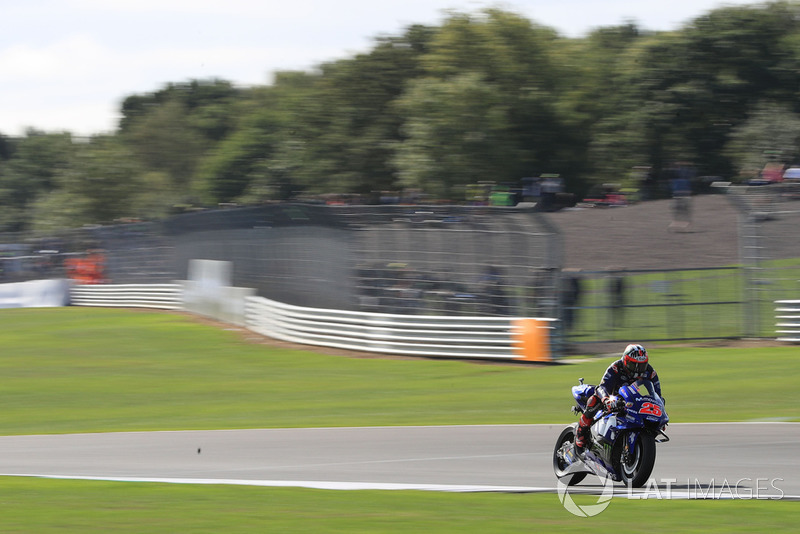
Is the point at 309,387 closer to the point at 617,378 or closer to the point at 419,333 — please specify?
the point at 419,333

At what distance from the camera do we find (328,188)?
57562mm

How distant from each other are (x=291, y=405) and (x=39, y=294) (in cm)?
2475

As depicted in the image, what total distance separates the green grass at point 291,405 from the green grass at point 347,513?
14mm

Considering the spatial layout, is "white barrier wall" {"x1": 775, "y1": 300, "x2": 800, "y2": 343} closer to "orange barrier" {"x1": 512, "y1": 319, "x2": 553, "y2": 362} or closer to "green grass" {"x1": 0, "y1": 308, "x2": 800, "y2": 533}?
"green grass" {"x1": 0, "y1": 308, "x2": 800, "y2": 533}

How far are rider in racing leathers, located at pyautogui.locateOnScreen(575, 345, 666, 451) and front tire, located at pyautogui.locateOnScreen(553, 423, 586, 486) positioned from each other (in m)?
0.25

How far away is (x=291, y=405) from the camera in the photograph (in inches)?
592

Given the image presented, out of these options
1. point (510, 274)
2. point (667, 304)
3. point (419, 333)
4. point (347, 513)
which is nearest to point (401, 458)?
point (347, 513)

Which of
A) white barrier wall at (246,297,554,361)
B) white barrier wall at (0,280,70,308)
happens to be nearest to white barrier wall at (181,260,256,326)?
white barrier wall at (246,297,554,361)

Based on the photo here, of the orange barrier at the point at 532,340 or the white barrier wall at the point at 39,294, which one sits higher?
the white barrier wall at the point at 39,294

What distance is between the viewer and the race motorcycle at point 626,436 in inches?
289

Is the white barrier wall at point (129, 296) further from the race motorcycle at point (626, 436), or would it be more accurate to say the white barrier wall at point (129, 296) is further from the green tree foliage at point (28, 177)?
the green tree foliage at point (28, 177)

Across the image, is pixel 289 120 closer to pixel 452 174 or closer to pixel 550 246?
pixel 452 174

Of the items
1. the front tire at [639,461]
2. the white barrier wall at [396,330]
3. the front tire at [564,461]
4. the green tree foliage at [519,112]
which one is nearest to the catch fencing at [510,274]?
the white barrier wall at [396,330]

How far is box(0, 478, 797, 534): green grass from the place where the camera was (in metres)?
6.56
